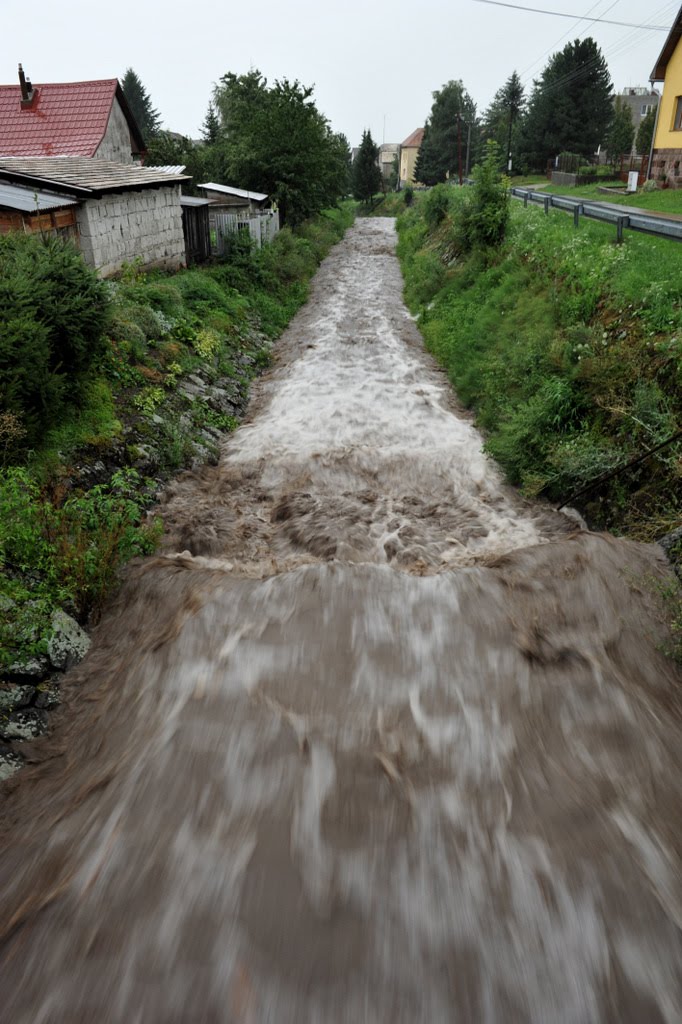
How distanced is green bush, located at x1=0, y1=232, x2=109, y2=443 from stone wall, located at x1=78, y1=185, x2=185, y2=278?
3.29m

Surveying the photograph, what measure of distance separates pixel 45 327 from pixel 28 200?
5348mm

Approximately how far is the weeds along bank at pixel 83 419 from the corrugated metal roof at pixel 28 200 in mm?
1715

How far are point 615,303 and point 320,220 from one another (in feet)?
108

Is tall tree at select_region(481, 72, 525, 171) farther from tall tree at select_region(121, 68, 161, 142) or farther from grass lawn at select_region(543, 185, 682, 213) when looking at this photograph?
tall tree at select_region(121, 68, 161, 142)

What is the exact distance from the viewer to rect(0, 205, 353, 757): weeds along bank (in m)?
6.17

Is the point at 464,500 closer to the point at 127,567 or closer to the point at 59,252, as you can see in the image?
the point at 127,567

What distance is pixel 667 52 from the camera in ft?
97.8

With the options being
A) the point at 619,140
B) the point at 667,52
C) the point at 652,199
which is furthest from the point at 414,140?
the point at 652,199

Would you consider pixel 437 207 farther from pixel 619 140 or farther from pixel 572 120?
pixel 619 140

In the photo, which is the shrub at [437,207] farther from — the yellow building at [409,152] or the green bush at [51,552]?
the yellow building at [409,152]

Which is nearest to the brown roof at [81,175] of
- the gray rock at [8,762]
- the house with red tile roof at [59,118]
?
the house with red tile roof at [59,118]

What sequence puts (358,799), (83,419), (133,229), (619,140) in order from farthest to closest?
1. (619,140)
2. (133,229)
3. (83,419)
4. (358,799)

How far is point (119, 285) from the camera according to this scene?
1444 cm

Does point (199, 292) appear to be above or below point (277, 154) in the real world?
below
